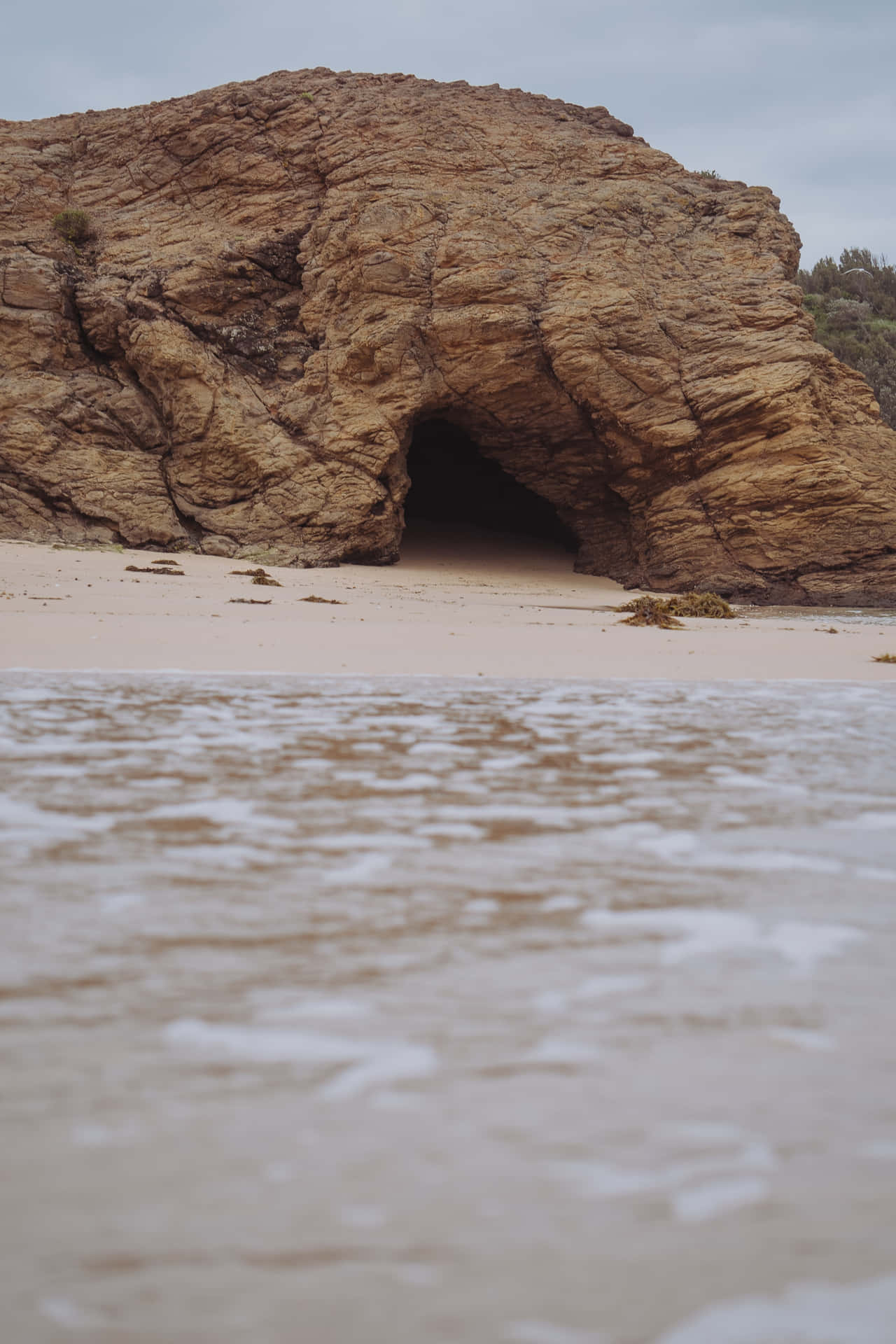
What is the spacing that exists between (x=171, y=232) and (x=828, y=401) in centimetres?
1217

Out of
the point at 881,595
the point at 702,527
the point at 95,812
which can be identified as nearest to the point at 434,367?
the point at 702,527

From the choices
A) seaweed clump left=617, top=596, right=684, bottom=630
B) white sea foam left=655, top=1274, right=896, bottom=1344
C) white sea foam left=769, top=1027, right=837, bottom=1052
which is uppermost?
seaweed clump left=617, top=596, right=684, bottom=630

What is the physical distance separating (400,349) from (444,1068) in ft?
52.3

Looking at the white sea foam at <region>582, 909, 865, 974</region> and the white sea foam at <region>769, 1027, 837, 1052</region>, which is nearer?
the white sea foam at <region>769, 1027, 837, 1052</region>

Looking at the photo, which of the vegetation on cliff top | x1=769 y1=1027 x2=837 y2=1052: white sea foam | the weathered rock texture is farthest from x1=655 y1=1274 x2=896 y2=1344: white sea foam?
the vegetation on cliff top

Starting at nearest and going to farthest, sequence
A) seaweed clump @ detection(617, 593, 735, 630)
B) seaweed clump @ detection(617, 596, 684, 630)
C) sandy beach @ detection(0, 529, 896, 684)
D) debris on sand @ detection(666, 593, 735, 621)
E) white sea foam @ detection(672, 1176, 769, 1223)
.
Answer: white sea foam @ detection(672, 1176, 769, 1223) → sandy beach @ detection(0, 529, 896, 684) → seaweed clump @ detection(617, 596, 684, 630) → seaweed clump @ detection(617, 593, 735, 630) → debris on sand @ detection(666, 593, 735, 621)

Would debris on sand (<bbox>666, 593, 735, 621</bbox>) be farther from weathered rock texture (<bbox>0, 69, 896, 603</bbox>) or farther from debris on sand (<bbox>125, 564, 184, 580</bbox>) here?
debris on sand (<bbox>125, 564, 184, 580</bbox>)

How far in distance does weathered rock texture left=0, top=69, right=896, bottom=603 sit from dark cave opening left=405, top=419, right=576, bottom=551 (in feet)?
12.5

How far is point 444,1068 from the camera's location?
107 cm

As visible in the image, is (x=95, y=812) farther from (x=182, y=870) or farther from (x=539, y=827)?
(x=539, y=827)

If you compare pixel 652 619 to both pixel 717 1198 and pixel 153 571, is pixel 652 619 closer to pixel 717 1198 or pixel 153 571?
pixel 153 571

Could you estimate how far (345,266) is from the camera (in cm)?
1627

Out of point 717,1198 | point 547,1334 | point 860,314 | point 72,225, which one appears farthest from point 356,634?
point 860,314

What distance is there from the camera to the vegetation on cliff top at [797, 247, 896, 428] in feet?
87.9
